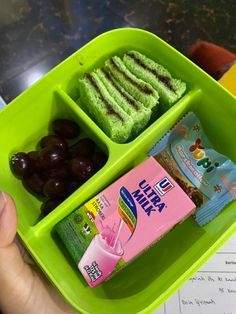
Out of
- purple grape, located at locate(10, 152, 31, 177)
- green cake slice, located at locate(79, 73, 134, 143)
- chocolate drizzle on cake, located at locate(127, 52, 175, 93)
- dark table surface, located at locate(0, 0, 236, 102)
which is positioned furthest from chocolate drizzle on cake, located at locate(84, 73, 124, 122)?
dark table surface, located at locate(0, 0, 236, 102)

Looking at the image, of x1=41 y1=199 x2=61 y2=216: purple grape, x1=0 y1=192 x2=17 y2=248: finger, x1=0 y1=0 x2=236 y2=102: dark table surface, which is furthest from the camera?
x1=0 y1=0 x2=236 y2=102: dark table surface

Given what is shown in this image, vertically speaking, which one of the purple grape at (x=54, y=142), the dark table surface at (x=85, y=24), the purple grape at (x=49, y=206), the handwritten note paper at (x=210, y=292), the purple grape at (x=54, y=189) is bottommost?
the handwritten note paper at (x=210, y=292)

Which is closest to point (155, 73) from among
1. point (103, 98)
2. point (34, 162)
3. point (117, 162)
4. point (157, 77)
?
point (157, 77)

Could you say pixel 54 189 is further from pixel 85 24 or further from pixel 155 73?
pixel 85 24

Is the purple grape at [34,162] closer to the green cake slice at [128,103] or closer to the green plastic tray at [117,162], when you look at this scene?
the green plastic tray at [117,162]

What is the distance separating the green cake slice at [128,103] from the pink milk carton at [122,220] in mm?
122

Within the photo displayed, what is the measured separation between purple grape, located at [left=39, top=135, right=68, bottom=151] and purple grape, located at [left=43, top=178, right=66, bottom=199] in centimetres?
9

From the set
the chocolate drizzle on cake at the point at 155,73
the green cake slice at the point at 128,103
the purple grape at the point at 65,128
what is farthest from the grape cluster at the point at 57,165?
the chocolate drizzle on cake at the point at 155,73

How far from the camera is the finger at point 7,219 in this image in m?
0.72

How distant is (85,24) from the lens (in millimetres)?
1646

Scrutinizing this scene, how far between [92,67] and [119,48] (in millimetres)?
84

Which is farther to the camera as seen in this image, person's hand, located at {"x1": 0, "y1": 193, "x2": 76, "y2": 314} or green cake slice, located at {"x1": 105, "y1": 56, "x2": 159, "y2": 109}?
green cake slice, located at {"x1": 105, "y1": 56, "x2": 159, "y2": 109}

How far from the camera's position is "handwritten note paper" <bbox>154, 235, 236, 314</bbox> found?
86 cm

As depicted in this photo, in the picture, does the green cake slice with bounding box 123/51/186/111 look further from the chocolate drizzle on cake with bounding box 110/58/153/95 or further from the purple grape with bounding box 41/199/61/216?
the purple grape with bounding box 41/199/61/216
